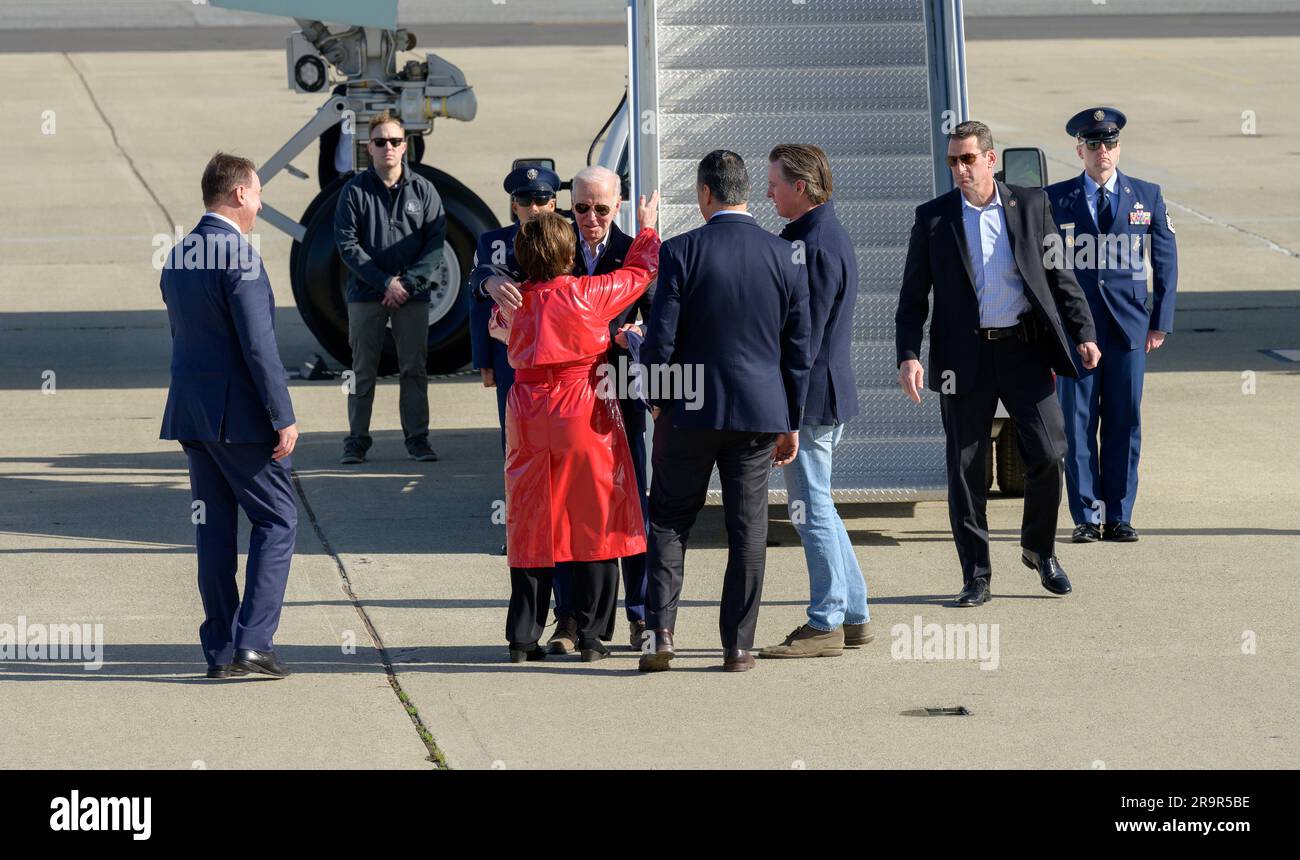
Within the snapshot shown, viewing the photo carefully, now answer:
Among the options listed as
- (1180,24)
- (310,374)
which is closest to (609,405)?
(310,374)

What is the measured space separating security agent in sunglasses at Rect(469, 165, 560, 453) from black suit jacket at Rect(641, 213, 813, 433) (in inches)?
27.2

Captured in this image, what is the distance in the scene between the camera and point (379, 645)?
7.22 metres

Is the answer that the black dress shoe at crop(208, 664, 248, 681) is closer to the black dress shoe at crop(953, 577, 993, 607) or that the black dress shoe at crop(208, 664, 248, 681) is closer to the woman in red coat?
the woman in red coat

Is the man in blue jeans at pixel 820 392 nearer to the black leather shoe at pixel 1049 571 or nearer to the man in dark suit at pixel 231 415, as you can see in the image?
the black leather shoe at pixel 1049 571

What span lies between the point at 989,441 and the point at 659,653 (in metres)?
1.87

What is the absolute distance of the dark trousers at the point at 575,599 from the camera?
274 inches

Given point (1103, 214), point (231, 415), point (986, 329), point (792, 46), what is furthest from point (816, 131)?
point (231, 415)

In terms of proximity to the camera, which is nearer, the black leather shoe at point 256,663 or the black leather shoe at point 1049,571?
the black leather shoe at point 256,663

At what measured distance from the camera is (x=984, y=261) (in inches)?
299

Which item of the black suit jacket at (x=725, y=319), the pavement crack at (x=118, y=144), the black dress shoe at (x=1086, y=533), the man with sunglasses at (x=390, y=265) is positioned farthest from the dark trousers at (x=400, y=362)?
the pavement crack at (x=118, y=144)

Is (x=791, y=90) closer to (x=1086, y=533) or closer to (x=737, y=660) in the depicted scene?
(x=1086, y=533)

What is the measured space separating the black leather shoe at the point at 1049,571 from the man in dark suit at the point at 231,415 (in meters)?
3.08

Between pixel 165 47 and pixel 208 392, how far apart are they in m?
27.8
